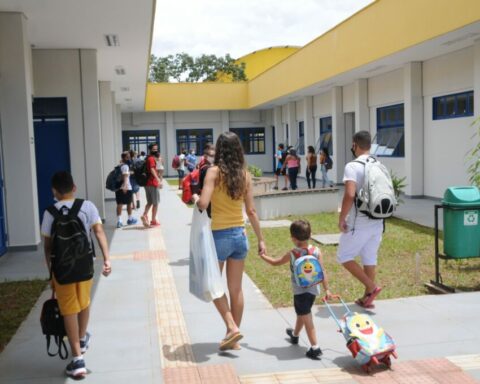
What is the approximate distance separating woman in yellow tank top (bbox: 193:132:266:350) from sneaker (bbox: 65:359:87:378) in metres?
1.09

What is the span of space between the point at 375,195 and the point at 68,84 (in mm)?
9023

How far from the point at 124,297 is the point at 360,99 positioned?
15899 millimetres

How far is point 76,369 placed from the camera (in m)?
4.48

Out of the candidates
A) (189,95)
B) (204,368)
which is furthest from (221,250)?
(189,95)

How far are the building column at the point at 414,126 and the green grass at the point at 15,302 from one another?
12.3 metres

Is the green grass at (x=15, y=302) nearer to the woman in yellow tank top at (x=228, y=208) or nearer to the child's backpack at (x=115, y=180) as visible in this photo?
the woman in yellow tank top at (x=228, y=208)

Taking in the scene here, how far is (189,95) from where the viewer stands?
115 feet

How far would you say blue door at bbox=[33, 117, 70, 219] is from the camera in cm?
1299

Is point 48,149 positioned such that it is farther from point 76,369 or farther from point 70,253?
point 76,369

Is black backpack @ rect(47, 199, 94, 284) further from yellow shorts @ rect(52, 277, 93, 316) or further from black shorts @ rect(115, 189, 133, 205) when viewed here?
black shorts @ rect(115, 189, 133, 205)

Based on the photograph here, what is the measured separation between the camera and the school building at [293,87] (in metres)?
10.0

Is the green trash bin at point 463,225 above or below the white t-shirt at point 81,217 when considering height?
below

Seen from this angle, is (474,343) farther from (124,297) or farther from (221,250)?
(124,297)

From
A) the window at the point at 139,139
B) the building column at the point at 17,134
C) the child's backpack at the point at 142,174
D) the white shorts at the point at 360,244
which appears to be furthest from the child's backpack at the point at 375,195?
the window at the point at 139,139
